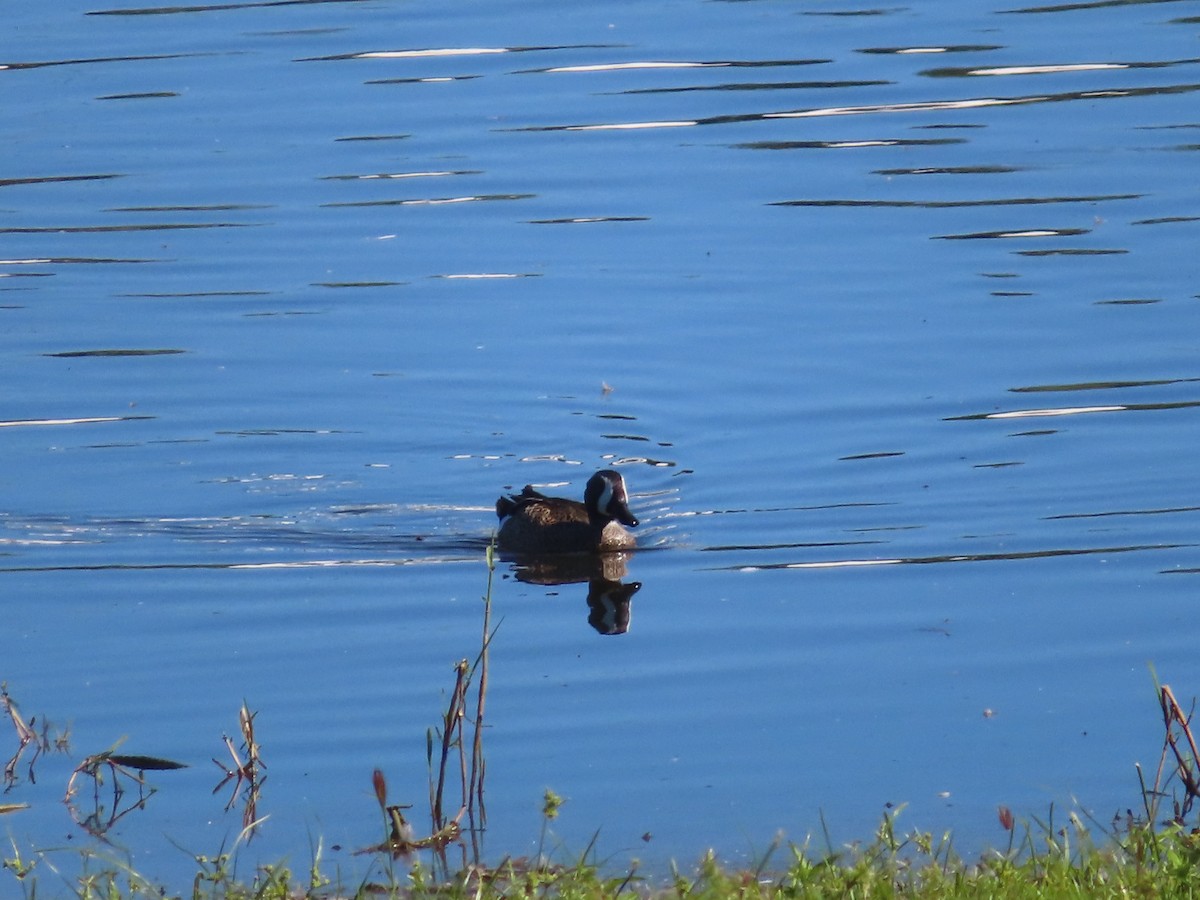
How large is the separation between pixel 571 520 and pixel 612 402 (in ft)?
4.47

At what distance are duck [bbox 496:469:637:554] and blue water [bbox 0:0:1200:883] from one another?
0.21 metres

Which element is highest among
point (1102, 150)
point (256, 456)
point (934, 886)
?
point (1102, 150)

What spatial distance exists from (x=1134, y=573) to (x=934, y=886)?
15.8ft

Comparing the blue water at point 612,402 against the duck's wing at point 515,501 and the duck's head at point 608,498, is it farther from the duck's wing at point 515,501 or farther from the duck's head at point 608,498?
the duck's head at point 608,498

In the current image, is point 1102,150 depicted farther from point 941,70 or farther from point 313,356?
point 313,356

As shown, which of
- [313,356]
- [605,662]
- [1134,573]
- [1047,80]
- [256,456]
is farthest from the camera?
[1047,80]

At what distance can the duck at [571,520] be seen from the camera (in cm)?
1266

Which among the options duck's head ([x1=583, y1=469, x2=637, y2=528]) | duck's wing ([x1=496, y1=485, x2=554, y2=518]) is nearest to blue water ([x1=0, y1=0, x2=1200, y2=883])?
duck's wing ([x1=496, y1=485, x2=554, y2=518])

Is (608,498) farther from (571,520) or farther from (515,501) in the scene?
(515,501)

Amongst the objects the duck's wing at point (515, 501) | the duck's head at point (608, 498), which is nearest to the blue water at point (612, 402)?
the duck's wing at point (515, 501)

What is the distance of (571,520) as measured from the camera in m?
13.0

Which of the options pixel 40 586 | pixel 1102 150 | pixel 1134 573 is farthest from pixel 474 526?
pixel 1102 150

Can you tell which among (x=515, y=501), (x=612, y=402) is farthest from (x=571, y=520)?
(x=612, y=402)

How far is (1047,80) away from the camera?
21.3m
